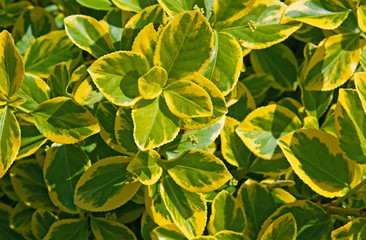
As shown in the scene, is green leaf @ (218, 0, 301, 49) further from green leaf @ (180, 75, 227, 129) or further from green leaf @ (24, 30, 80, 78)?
green leaf @ (24, 30, 80, 78)

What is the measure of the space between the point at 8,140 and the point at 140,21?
45 centimetres

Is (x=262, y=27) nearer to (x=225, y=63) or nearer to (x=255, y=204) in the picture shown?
(x=225, y=63)

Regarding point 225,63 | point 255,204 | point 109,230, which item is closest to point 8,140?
point 109,230

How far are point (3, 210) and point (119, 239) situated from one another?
49cm

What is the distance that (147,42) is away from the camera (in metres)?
1.07

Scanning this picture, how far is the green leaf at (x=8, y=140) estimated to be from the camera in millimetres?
1054

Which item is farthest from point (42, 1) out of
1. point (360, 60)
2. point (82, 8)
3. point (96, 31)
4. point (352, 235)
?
point (352, 235)

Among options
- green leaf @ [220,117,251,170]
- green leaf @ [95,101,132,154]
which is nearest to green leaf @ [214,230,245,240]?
green leaf @ [220,117,251,170]

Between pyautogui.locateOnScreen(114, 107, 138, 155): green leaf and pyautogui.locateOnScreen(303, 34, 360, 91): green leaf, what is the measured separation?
0.57m

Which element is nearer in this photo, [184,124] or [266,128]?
[184,124]

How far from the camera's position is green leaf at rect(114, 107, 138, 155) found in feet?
3.73

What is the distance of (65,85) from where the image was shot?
124 cm

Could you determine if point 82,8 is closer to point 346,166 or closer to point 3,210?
point 3,210

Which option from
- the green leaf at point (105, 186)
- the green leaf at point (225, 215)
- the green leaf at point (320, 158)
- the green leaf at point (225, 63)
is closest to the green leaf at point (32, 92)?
the green leaf at point (105, 186)
